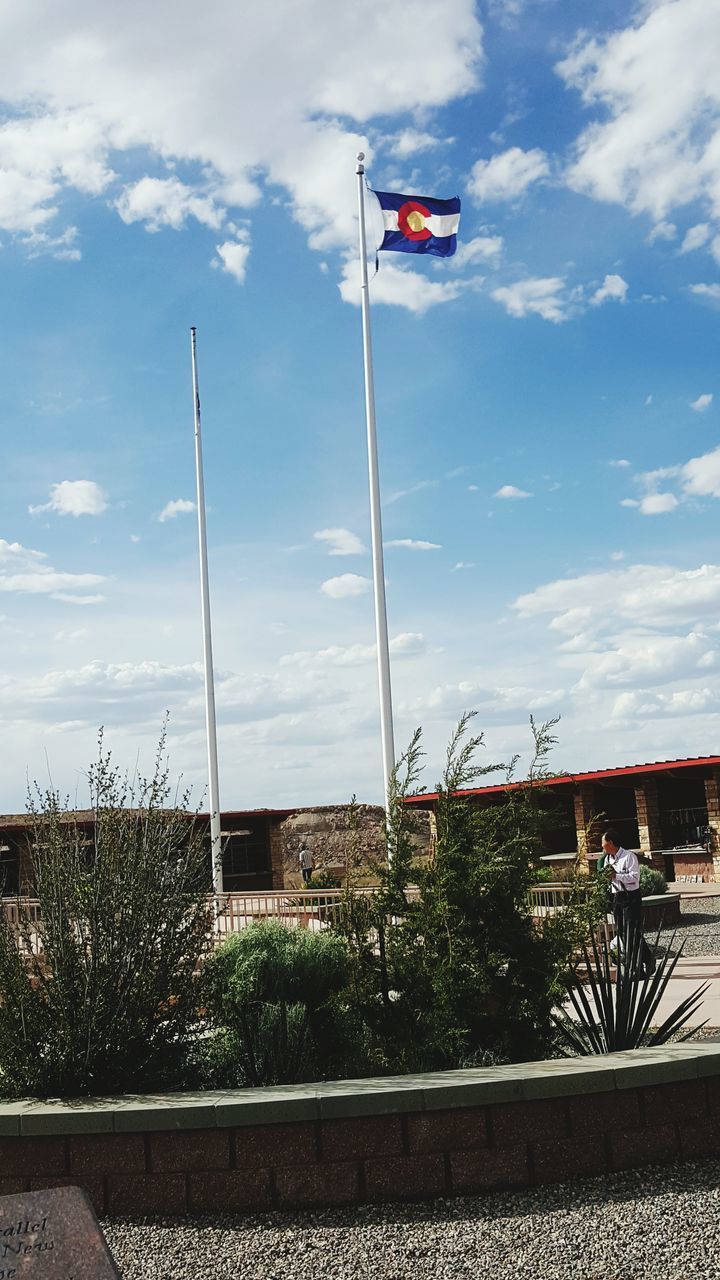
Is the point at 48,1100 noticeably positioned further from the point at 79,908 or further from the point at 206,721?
the point at 206,721

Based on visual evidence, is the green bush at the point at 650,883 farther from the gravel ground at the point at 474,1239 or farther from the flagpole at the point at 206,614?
the gravel ground at the point at 474,1239

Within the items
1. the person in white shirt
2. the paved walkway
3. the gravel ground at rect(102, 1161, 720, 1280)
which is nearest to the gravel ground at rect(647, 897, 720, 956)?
the paved walkway

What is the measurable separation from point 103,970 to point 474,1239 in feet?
8.20

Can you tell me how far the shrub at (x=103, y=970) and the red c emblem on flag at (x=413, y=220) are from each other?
12818 mm

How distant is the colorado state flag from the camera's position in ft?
55.6

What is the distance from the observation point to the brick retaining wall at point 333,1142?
517 cm

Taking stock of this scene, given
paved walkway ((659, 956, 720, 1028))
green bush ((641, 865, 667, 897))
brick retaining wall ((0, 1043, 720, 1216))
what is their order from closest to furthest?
1. brick retaining wall ((0, 1043, 720, 1216))
2. paved walkway ((659, 956, 720, 1028))
3. green bush ((641, 865, 667, 897))

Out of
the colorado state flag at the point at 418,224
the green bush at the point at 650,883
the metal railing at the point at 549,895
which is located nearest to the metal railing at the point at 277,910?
the metal railing at the point at 549,895

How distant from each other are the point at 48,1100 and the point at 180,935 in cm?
116

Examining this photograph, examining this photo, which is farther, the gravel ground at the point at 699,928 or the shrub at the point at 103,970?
the gravel ground at the point at 699,928

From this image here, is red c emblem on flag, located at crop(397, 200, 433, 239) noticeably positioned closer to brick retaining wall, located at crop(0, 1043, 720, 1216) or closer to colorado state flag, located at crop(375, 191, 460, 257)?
colorado state flag, located at crop(375, 191, 460, 257)

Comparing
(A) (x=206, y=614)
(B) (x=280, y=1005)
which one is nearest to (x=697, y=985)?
(B) (x=280, y=1005)

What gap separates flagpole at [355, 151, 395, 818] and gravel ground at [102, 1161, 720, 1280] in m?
10.8

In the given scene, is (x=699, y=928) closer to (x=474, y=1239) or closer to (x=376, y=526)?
(x=376, y=526)
